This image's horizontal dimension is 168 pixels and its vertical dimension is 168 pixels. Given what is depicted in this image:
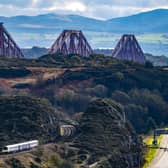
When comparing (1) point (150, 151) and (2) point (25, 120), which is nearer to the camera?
(2) point (25, 120)

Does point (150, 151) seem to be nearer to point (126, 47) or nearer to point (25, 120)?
point (25, 120)

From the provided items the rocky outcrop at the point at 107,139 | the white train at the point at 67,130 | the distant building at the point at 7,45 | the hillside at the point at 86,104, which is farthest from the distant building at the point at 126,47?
the rocky outcrop at the point at 107,139

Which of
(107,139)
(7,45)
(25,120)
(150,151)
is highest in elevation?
(7,45)

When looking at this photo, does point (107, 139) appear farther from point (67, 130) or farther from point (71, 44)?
point (71, 44)

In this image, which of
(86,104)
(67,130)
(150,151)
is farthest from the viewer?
(86,104)

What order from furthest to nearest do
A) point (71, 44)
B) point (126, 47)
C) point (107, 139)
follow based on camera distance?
point (126, 47)
point (71, 44)
point (107, 139)

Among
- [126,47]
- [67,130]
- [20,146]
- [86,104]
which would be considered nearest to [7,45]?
[126,47]

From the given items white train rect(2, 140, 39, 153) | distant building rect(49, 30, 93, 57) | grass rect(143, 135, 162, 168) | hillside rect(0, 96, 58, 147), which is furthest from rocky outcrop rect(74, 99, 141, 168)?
distant building rect(49, 30, 93, 57)

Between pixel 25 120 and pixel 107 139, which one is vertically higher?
pixel 25 120
